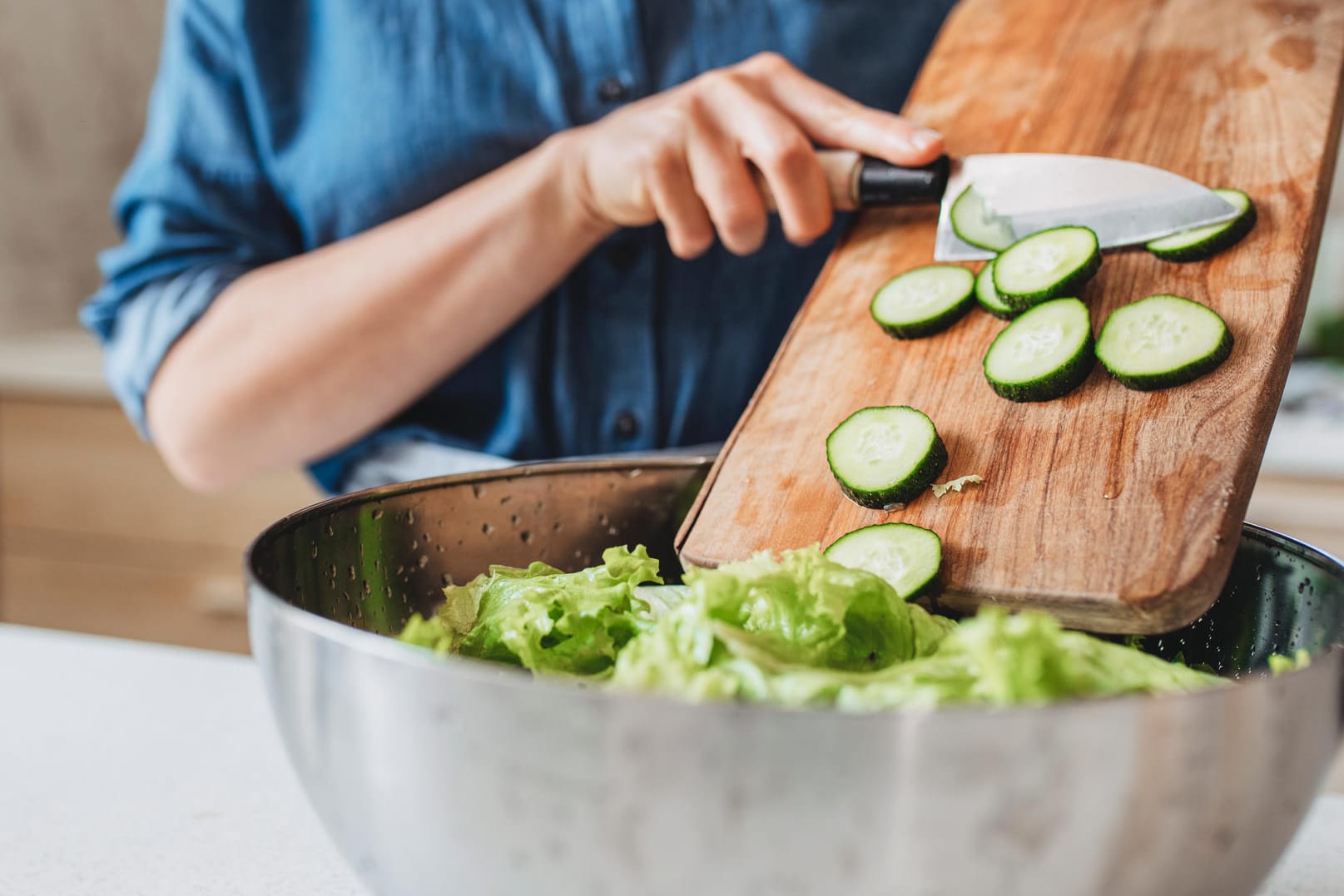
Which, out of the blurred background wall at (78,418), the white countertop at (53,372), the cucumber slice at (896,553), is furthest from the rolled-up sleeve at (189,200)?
the white countertop at (53,372)

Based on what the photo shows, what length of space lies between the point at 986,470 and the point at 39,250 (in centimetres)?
303

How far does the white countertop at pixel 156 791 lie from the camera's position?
28.2 inches

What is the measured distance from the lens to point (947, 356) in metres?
0.90

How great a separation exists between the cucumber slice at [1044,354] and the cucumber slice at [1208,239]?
110mm

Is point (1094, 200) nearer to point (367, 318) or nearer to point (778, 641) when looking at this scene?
point (778, 641)

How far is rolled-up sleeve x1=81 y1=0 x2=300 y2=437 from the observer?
1.32 meters

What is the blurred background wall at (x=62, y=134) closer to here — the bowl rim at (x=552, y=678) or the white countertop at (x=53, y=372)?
the white countertop at (x=53, y=372)

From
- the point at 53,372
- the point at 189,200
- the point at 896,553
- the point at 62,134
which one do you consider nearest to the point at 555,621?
the point at 896,553

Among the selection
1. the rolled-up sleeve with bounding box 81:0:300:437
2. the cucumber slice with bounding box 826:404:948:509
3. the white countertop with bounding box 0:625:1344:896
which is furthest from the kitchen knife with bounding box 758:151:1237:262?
the rolled-up sleeve with bounding box 81:0:300:437

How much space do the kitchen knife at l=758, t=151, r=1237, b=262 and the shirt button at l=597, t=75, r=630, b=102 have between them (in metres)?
0.38

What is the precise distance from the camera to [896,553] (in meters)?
0.71

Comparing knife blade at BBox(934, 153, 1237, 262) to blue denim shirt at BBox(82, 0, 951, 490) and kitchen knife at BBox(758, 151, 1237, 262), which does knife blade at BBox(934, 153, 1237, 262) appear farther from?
blue denim shirt at BBox(82, 0, 951, 490)

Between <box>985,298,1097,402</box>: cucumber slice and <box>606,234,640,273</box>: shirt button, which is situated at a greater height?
<box>985,298,1097,402</box>: cucumber slice

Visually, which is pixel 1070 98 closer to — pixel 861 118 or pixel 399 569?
pixel 861 118
